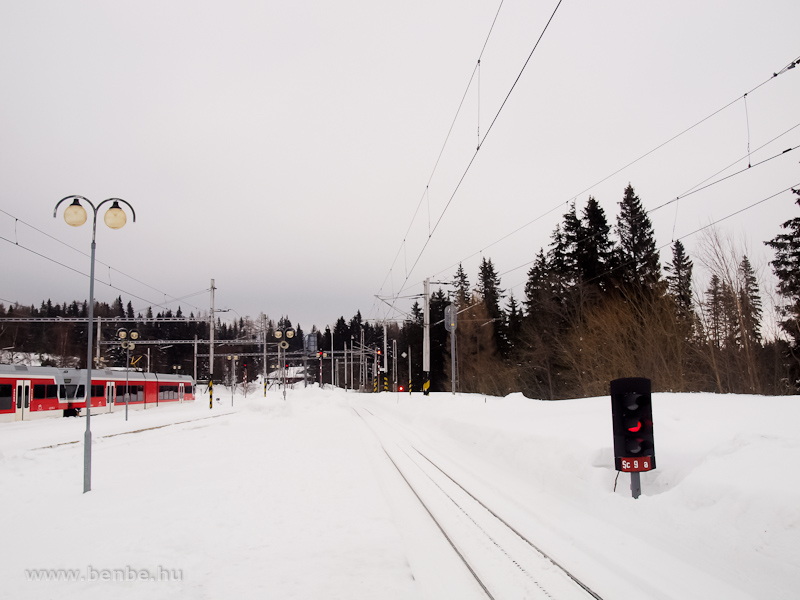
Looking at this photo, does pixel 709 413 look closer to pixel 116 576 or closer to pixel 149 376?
pixel 116 576

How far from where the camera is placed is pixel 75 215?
9422 mm

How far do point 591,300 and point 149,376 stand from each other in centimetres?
3970

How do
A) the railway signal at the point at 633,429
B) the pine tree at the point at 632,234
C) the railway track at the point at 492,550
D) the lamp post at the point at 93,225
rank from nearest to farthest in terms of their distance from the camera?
the railway track at the point at 492,550
the railway signal at the point at 633,429
the lamp post at the point at 93,225
the pine tree at the point at 632,234

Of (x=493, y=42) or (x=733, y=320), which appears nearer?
(x=493, y=42)

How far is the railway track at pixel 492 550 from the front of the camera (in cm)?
493

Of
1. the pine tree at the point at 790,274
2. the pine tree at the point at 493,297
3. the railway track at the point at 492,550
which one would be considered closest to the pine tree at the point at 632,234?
the pine tree at the point at 790,274

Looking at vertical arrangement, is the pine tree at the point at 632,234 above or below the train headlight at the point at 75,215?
above

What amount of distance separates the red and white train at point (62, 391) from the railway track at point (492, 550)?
21582mm

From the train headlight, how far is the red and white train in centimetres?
1823

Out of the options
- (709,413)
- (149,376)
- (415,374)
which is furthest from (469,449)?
(415,374)

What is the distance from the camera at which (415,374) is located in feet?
324

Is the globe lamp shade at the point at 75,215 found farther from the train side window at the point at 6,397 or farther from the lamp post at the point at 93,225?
the train side window at the point at 6,397

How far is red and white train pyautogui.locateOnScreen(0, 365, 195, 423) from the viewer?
97.7ft

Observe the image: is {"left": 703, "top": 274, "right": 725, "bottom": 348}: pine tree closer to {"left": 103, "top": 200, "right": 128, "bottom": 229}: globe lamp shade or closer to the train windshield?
{"left": 103, "top": 200, "right": 128, "bottom": 229}: globe lamp shade
